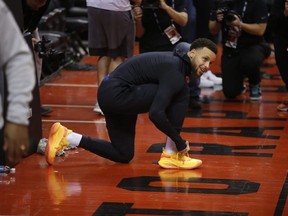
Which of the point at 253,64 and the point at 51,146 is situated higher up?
the point at 51,146

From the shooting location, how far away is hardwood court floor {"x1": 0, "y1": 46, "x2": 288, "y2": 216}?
5.56m

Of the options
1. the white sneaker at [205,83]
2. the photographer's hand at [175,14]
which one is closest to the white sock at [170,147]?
the photographer's hand at [175,14]

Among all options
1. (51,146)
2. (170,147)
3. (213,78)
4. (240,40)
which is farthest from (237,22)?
(51,146)

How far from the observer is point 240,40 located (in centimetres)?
948

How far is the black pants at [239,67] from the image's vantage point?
31.0 ft

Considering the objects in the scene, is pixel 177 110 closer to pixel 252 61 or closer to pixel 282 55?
pixel 282 55

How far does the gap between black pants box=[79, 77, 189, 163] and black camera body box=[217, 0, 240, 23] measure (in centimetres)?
288

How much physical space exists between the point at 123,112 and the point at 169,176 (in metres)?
0.58

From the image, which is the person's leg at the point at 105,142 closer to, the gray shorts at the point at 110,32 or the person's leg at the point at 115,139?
the person's leg at the point at 115,139

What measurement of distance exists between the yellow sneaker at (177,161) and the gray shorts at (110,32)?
204 centimetres

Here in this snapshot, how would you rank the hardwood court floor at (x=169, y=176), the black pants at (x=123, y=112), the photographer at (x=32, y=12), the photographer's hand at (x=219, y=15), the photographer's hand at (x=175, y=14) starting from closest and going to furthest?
the hardwood court floor at (x=169, y=176), the black pants at (x=123, y=112), the photographer at (x=32, y=12), the photographer's hand at (x=175, y=14), the photographer's hand at (x=219, y=15)

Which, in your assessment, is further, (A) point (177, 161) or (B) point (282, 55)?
(B) point (282, 55)

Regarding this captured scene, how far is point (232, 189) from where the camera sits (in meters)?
6.02

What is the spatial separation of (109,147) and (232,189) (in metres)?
1.05
